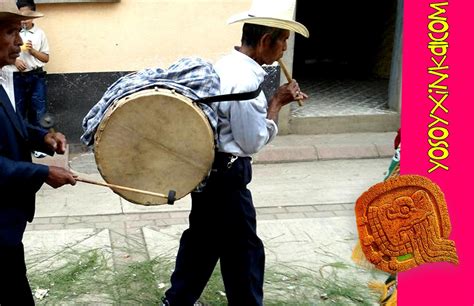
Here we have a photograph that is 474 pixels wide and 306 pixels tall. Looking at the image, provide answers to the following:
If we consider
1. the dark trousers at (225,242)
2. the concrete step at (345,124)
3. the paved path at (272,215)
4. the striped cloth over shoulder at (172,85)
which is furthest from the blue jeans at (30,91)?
the striped cloth over shoulder at (172,85)

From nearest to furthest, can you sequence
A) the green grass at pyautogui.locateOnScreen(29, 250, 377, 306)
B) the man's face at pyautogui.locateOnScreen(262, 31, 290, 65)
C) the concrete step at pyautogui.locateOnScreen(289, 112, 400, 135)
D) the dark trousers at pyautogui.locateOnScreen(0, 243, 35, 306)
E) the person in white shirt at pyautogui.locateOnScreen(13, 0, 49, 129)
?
the dark trousers at pyautogui.locateOnScreen(0, 243, 35, 306) < the man's face at pyautogui.locateOnScreen(262, 31, 290, 65) < the green grass at pyautogui.locateOnScreen(29, 250, 377, 306) < the person in white shirt at pyautogui.locateOnScreen(13, 0, 49, 129) < the concrete step at pyautogui.locateOnScreen(289, 112, 400, 135)

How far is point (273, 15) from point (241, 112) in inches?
18.2

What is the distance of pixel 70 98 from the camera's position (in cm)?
697

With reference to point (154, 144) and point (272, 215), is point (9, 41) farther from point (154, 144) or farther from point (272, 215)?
point (272, 215)

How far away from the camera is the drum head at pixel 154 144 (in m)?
2.89

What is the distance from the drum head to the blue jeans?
389 cm

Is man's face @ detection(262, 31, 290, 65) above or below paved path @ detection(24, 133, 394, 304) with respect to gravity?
above

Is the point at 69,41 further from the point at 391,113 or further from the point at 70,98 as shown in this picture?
the point at 391,113

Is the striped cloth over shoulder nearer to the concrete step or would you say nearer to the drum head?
the drum head

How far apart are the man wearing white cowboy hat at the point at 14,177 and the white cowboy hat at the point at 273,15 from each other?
0.95 m

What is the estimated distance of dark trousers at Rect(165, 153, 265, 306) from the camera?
3244 mm

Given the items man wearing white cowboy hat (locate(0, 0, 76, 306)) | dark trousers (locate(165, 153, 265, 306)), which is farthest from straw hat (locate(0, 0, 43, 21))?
dark trousers (locate(165, 153, 265, 306))

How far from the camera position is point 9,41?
2.68m

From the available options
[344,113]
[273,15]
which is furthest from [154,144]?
[344,113]
